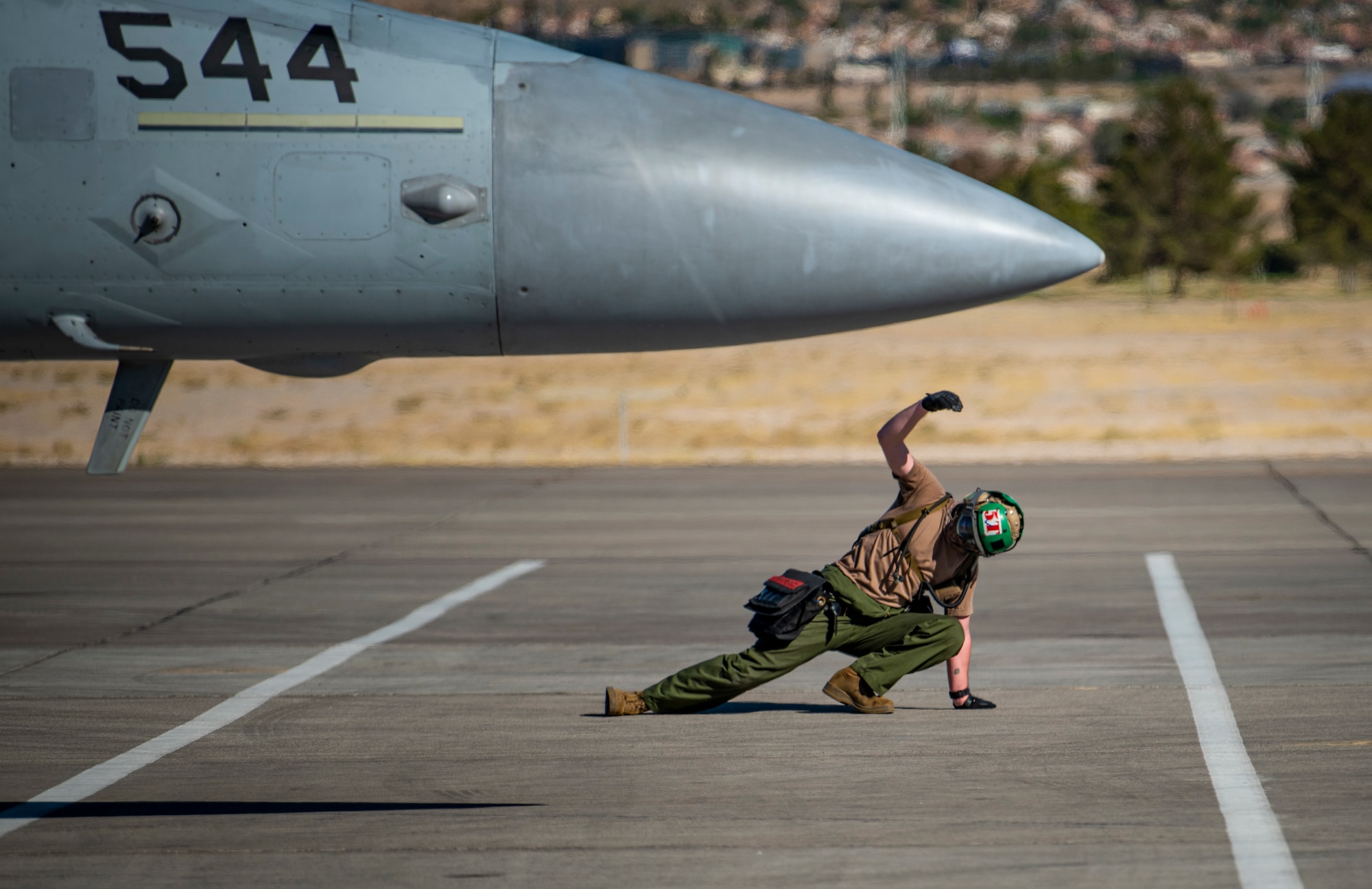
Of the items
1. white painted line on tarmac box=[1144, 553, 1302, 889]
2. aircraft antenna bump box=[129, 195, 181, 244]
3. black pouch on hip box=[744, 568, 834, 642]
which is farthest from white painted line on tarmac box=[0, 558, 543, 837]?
white painted line on tarmac box=[1144, 553, 1302, 889]

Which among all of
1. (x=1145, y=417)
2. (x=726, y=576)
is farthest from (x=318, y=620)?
(x=1145, y=417)

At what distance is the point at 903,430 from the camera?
7.52 meters

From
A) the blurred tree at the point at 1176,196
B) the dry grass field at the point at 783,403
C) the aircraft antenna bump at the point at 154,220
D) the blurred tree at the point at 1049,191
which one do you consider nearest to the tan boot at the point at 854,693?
the aircraft antenna bump at the point at 154,220

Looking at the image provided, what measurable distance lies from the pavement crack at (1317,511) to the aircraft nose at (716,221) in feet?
30.8

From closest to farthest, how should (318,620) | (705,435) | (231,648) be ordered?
(231,648), (318,620), (705,435)

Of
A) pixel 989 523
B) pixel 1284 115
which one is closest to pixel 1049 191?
pixel 989 523

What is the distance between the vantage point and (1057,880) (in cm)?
555

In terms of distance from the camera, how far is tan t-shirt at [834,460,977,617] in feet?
25.5

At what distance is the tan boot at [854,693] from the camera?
26.4 feet

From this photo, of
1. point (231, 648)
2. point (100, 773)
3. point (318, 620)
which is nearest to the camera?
point (100, 773)

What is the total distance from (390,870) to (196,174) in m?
2.63

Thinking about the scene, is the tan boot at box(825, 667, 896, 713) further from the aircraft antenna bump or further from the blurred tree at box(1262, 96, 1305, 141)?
the blurred tree at box(1262, 96, 1305, 141)

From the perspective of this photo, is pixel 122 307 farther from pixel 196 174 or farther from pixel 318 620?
pixel 318 620

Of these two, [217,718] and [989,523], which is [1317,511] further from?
[217,718]
